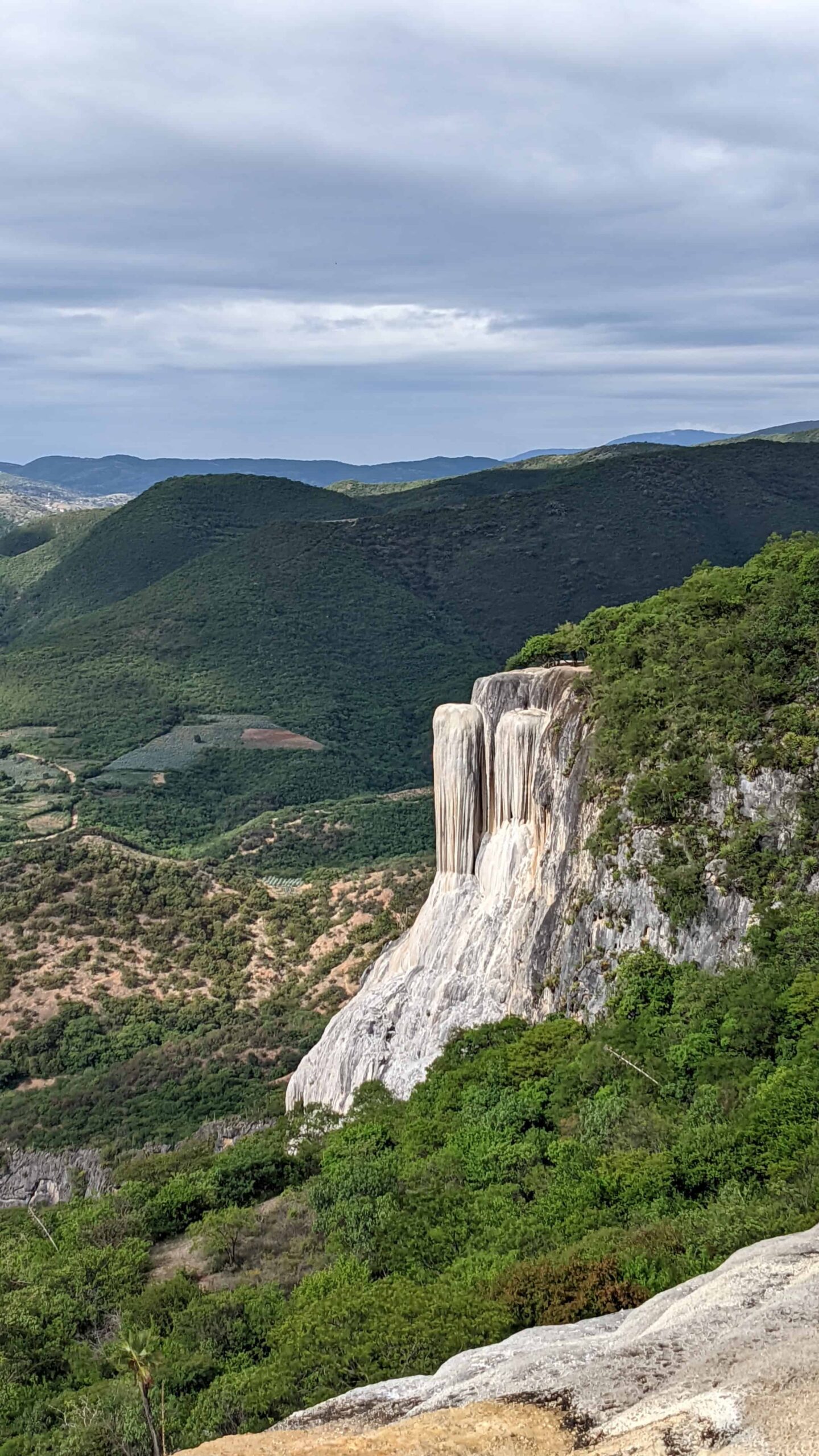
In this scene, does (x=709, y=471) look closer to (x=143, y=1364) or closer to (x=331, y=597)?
(x=331, y=597)

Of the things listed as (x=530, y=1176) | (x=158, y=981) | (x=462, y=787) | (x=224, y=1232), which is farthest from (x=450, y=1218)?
(x=158, y=981)

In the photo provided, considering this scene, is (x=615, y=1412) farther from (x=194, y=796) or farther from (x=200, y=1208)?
(x=194, y=796)

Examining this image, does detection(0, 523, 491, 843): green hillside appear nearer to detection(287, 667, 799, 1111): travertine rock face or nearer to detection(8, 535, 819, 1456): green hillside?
detection(287, 667, 799, 1111): travertine rock face

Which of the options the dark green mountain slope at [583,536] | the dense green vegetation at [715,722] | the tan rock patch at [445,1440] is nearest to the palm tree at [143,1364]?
the tan rock patch at [445,1440]

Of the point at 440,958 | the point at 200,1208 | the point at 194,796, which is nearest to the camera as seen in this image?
the point at 200,1208

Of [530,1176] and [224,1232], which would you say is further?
[224,1232]

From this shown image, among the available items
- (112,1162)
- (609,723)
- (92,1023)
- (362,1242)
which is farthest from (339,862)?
(362,1242)
